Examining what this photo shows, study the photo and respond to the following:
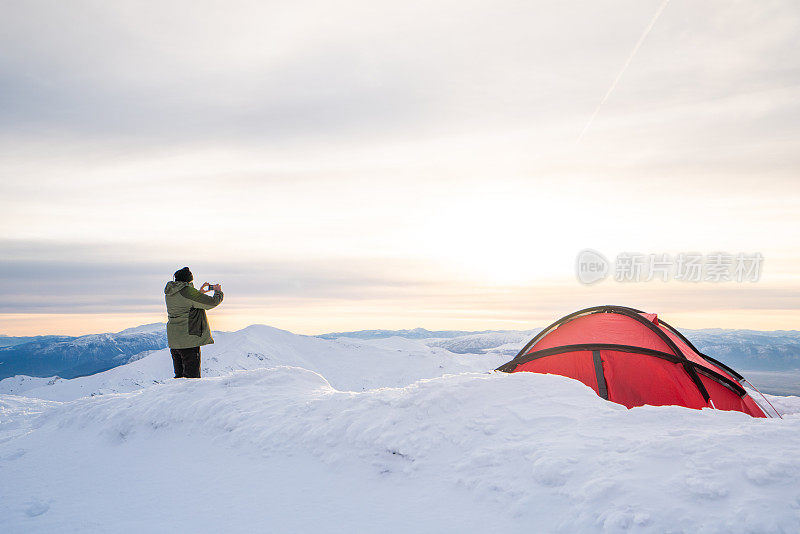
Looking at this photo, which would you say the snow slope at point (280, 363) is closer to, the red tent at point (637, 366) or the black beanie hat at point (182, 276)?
the black beanie hat at point (182, 276)

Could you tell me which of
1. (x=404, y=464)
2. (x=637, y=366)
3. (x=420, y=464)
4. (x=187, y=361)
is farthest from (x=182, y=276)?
(x=637, y=366)

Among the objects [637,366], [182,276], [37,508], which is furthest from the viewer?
[182,276]

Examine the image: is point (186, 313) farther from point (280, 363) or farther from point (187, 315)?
point (280, 363)

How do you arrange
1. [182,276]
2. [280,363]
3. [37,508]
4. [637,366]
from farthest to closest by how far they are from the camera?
[280,363] < [182,276] < [637,366] < [37,508]

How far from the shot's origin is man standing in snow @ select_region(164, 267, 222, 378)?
10.8 m

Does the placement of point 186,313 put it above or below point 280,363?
above

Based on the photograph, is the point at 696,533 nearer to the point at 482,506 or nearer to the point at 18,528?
the point at 482,506

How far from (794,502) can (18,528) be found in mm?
7731

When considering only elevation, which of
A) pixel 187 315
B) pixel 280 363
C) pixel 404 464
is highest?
pixel 187 315

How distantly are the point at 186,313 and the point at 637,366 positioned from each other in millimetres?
10150

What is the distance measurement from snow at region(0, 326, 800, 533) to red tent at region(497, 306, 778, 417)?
8.99 feet

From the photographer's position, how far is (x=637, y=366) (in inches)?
356

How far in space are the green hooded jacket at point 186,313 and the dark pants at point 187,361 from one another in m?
0.16

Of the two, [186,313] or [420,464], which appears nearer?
[420,464]
